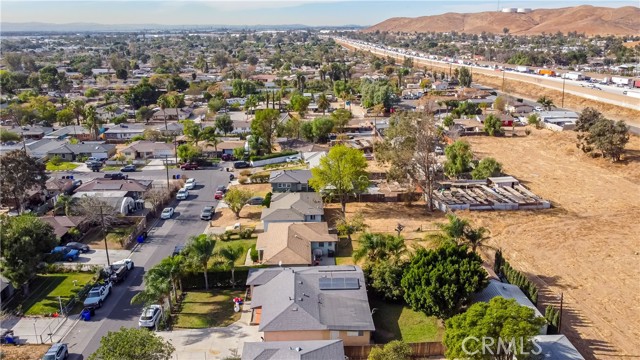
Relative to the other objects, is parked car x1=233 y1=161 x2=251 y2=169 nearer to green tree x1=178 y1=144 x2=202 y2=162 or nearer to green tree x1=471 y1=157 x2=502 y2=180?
green tree x1=178 y1=144 x2=202 y2=162

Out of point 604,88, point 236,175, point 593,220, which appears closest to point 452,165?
point 593,220

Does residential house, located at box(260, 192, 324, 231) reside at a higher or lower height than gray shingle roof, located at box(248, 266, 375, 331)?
higher

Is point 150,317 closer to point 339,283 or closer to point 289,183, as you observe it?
point 339,283

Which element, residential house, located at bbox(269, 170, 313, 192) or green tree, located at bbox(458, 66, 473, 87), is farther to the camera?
green tree, located at bbox(458, 66, 473, 87)

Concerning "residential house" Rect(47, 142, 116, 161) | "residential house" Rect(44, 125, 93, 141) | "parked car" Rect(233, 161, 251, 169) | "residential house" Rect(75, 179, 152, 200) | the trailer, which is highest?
the trailer

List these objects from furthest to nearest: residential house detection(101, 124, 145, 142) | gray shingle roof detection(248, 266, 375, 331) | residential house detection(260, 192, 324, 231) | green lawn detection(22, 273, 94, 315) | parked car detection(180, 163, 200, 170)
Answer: residential house detection(101, 124, 145, 142), parked car detection(180, 163, 200, 170), residential house detection(260, 192, 324, 231), green lawn detection(22, 273, 94, 315), gray shingle roof detection(248, 266, 375, 331)

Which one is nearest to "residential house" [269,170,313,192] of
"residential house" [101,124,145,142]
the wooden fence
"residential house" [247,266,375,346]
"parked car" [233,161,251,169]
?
"parked car" [233,161,251,169]
